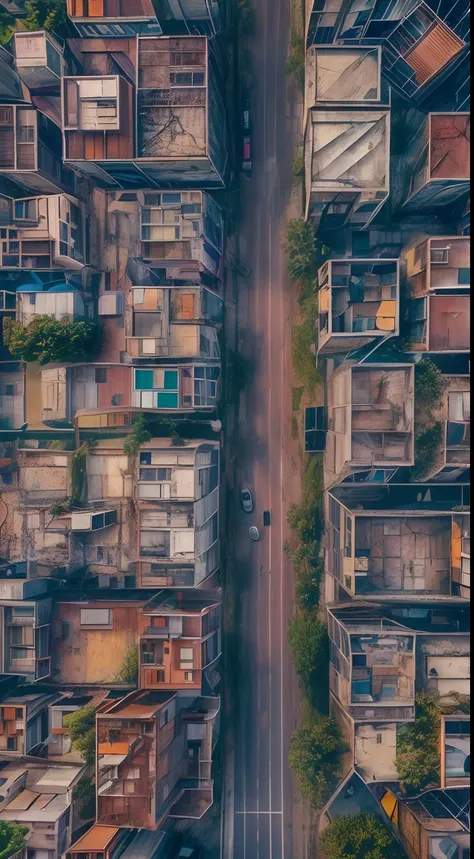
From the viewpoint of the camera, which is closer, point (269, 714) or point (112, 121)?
point (112, 121)

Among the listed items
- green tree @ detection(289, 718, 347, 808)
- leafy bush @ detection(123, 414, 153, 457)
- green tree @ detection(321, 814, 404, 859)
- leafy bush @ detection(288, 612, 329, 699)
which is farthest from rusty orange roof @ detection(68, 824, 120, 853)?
leafy bush @ detection(123, 414, 153, 457)

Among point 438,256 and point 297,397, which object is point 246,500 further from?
point 438,256

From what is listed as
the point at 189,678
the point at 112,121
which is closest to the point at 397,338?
the point at 112,121

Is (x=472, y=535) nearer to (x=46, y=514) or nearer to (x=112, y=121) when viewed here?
(x=46, y=514)

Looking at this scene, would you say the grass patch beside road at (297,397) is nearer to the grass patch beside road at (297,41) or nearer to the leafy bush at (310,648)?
the leafy bush at (310,648)

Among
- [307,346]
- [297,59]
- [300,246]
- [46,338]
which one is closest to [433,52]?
[297,59]
